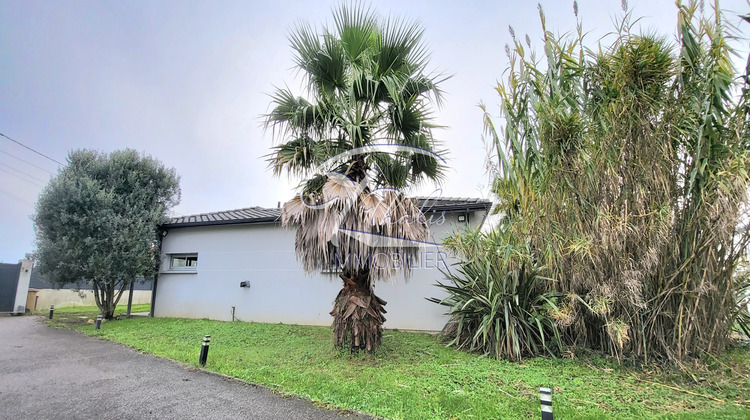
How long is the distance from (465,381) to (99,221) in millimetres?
11049

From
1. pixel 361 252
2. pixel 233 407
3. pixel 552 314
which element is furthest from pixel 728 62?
pixel 233 407

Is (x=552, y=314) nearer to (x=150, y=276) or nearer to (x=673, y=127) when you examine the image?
(x=673, y=127)

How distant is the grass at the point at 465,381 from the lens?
355 centimetres

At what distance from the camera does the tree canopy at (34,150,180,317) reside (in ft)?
31.2

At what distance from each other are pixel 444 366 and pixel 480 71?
6.67 meters

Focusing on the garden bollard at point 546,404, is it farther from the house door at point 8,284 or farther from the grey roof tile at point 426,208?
the house door at point 8,284

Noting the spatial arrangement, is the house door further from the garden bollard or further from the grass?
the garden bollard

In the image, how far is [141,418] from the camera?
3.43 metres

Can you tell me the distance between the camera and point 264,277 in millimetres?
9969

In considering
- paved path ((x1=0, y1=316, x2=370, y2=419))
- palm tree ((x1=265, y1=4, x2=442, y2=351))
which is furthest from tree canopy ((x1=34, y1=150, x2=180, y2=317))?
palm tree ((x1=265, y1=4, x2=442, y2=351))

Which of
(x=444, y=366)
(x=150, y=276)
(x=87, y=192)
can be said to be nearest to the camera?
(x=444, y=366)

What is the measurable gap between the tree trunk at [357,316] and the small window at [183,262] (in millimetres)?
7741

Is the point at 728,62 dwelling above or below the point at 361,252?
above

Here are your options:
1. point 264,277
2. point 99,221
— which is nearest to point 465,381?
point 264,277
